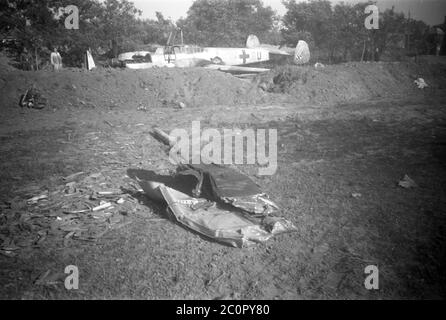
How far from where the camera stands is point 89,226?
4590 mm

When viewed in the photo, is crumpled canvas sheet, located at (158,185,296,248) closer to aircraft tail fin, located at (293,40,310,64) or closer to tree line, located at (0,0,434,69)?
tree line, located at (0,0,434,69)

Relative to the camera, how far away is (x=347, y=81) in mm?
14570

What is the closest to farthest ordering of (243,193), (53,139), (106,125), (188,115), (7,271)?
1. (7,271)
2. (243,193)
3. (53,139)
4. (106,125)
5. (188,115)

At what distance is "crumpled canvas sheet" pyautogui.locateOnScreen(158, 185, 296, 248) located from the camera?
4.11 meters

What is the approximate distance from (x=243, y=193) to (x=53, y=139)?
657 centimetres

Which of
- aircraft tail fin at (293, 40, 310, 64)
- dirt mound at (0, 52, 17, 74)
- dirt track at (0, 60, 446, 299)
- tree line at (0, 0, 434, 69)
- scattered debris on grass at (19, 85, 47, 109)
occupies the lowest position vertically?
dirt track at (0, 60, 446, 299)

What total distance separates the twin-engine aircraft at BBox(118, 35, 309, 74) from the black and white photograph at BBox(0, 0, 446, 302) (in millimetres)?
592

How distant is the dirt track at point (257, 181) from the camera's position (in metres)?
3.50

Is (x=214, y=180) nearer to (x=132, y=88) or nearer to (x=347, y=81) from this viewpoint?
(x=132, y=88)

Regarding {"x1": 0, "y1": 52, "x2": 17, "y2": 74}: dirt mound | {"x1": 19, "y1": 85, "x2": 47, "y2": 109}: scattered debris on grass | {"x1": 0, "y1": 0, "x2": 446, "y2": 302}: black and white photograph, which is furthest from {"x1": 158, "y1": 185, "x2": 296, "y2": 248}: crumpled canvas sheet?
{"x1": 0, "y1": 52, "x2": 17, "y2": 74}: dirt mound

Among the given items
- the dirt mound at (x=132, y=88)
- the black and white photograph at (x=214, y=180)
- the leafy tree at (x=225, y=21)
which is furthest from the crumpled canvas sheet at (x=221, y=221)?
the leafy tree at (x=225, y=21)
